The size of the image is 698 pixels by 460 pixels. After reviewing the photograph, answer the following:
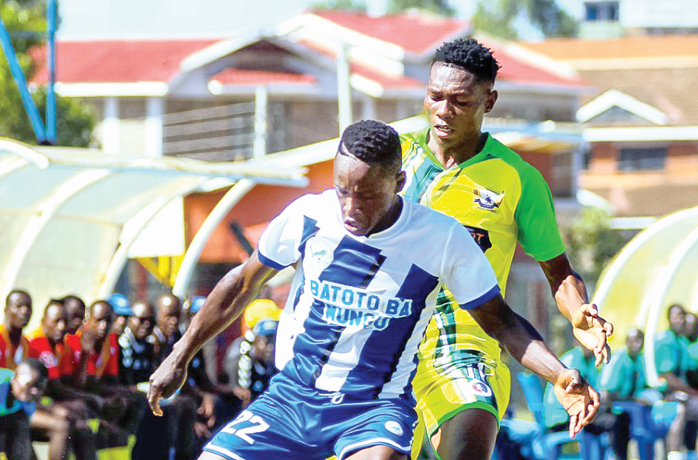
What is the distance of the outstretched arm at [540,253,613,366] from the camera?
16.1 feet

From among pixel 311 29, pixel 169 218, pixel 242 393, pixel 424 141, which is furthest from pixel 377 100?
pixel 424 141

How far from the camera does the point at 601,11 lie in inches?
2936

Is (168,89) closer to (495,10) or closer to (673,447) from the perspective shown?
(673,447)

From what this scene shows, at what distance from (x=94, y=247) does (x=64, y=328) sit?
8.35 ft

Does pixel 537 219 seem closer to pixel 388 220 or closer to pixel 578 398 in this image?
pixel 388 220

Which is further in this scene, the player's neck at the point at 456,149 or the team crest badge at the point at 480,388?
the player's neck at the point at 456,149

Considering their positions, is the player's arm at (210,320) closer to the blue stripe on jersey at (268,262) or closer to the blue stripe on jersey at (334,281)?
the blue stripe on jersey at (268,262)

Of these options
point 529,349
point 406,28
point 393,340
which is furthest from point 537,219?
point 406,28

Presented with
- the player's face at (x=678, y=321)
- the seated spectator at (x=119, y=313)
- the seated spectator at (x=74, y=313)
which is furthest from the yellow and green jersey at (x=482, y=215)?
the player's face at (x=678, y=321)

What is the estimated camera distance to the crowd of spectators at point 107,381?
909cm

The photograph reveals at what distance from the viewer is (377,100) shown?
101 ft

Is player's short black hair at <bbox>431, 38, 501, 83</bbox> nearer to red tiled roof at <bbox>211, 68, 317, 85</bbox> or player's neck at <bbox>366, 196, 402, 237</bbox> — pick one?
player's neck at <bbox>366, 196, 402, 237</bbox>

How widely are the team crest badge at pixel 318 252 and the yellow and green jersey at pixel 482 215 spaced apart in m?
0.85

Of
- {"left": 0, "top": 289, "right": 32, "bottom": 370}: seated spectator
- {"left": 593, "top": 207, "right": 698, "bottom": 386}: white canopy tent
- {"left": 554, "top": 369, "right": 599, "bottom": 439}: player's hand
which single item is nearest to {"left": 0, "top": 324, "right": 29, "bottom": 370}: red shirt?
{"left": 0, "top": 289, "right": 32, "bottom": 370}: seated spectator
